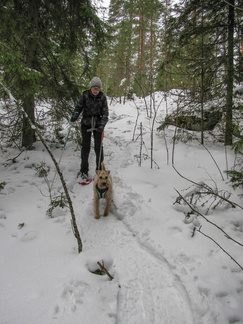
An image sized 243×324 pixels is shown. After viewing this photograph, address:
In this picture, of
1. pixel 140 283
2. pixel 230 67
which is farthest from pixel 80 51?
pixel 140 283

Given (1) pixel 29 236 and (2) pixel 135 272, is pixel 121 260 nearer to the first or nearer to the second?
(2) pixel 135 272

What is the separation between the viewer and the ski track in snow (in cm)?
185

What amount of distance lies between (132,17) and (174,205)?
23.1 m

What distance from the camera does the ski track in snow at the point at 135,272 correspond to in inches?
73.0

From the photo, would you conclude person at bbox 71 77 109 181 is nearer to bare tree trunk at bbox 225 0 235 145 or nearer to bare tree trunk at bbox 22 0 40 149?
bare tree trunk at bbox 22 0 40 149

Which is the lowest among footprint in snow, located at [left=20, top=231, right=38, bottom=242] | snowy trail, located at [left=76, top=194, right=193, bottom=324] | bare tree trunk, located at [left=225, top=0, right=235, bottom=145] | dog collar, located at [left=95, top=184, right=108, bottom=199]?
snowy trail, located at [left=76, top=194, right=193, bottom=324]

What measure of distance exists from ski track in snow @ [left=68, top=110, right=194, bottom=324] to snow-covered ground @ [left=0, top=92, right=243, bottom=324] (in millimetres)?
11

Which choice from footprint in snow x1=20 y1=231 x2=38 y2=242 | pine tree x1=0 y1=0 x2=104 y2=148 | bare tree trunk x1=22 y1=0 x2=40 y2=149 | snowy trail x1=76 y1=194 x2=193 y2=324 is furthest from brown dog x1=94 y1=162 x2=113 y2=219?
pine tree x1=0 y1=0 x2=104 y2=148

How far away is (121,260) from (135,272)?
0.87 feet

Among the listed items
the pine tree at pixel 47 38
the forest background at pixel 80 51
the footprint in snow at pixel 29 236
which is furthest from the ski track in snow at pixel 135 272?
the pine tree at pixel 47 38

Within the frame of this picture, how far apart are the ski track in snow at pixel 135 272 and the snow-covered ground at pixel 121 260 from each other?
1cm

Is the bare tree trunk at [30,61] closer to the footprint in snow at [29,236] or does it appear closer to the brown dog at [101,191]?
the brown dog at [101,191]

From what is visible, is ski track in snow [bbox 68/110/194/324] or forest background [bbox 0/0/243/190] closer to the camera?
ski track in snow [bbox 68/110/194/324]

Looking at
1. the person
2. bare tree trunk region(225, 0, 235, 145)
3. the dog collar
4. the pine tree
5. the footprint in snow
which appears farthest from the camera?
bare tree trunk region(225, 0, 235, 145)
